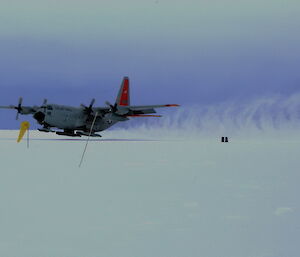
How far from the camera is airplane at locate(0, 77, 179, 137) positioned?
145ft

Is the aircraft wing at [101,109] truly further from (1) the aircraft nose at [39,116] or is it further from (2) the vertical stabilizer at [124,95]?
(2) the vertical stabilizer at [124,95]

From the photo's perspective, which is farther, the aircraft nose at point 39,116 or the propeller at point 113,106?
the propeller at point 113,106

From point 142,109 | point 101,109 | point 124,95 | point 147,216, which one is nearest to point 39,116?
point 101,109

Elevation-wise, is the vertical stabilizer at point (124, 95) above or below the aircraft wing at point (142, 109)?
above

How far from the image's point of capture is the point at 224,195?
36.8ft

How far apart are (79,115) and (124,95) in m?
13.4

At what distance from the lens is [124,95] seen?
195ft

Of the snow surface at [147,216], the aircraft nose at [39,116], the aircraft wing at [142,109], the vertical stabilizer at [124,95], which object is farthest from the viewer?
the vertical stabilizer at [124,95]

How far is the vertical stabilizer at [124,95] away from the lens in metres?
59.1

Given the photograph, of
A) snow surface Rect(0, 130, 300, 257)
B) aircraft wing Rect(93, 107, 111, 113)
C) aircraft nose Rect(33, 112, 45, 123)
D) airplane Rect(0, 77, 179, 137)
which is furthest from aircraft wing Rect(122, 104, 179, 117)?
snow surface Rect(0, 130, 300, 257)

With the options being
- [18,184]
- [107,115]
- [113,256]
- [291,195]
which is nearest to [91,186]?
[18,184]

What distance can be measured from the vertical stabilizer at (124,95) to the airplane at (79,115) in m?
8.60

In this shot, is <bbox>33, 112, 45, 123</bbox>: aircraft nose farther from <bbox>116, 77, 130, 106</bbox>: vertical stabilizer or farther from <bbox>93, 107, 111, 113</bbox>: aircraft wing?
<bbox>116, 77, 130, 106</bbox>: vertical stabilizer

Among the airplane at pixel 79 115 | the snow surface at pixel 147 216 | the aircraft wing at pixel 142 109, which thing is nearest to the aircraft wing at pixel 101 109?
the airplane at pixel 79 115
